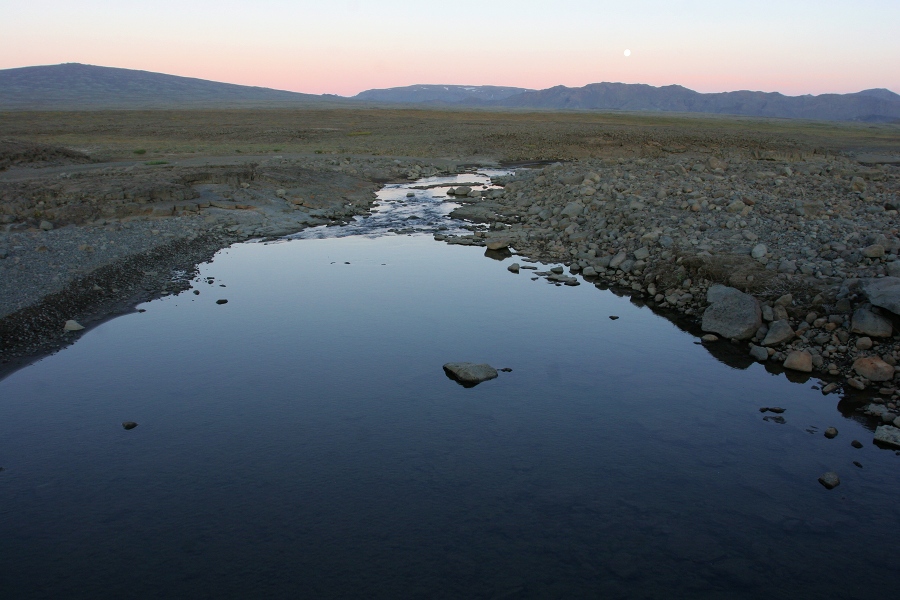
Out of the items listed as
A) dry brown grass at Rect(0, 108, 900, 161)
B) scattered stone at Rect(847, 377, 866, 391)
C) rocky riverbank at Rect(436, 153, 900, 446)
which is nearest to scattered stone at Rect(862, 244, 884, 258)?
rocky riverbank at Rect(436, 153, 900, 446)

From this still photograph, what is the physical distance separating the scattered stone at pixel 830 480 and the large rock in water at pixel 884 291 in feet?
12.1

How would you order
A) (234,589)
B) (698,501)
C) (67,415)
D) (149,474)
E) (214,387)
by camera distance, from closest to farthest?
(234,589) → (698,501) → (149,474) → (67,415) → (214,387)

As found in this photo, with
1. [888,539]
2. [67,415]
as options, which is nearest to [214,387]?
[67,415]

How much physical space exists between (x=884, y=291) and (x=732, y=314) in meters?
2.07

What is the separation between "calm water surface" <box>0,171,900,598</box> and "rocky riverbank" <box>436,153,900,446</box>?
99 centimetres

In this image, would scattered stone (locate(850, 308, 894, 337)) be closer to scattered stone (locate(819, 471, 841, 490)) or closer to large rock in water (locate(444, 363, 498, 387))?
scattered stone (locate(819, 471, 841, 490))

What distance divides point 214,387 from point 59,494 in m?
2.50

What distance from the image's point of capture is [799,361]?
28.6 ft

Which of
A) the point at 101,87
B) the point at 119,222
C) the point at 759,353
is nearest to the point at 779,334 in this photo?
the point at 759,353

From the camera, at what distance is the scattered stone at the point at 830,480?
237 inches

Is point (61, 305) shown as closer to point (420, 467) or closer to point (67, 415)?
point (67, 415)

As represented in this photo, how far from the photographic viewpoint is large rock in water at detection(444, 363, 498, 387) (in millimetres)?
8336

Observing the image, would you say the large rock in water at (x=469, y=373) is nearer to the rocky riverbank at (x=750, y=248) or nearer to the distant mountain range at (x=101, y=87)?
the rocky riverbank at (x=750, y=248)

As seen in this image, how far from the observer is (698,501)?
5855 mm
